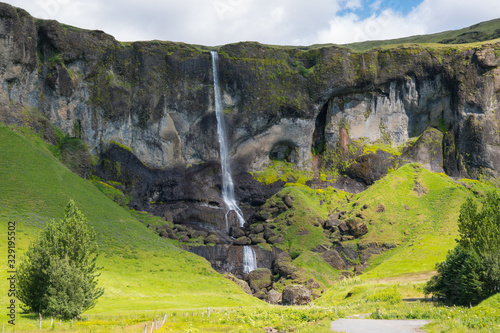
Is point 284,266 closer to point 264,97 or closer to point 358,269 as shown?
point 358,269

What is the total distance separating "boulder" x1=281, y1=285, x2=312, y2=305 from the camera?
6600 cm

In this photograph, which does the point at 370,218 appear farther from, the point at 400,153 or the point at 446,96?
the point at 446,96

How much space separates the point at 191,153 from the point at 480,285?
74.9m

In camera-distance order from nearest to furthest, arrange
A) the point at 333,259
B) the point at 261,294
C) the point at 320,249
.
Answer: the point at 261,294, the point at 333,259, the point at 320,249

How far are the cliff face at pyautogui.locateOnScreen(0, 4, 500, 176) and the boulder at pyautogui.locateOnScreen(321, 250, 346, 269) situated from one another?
105ft

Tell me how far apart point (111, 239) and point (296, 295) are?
96.8 feet

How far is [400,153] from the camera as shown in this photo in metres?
113

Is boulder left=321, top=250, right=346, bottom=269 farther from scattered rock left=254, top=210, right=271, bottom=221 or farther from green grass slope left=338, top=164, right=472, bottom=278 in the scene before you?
scattered rock left=254, top=210, right=271, bottom=221

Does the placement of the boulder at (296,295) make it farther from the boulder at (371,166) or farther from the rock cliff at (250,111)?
the boulder at (371,166)

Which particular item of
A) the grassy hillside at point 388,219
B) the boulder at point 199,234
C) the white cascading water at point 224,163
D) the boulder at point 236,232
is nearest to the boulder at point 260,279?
the grassy hillside at point 388,219

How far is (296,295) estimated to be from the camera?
66312 millimetres

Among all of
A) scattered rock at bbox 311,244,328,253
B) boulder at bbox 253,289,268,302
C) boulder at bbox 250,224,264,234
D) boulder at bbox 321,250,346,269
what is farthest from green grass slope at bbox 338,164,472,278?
boulder at bbox 250,224,264,234

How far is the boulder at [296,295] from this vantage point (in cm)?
6600

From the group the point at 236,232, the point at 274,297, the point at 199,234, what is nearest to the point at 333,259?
the point at 274,297
